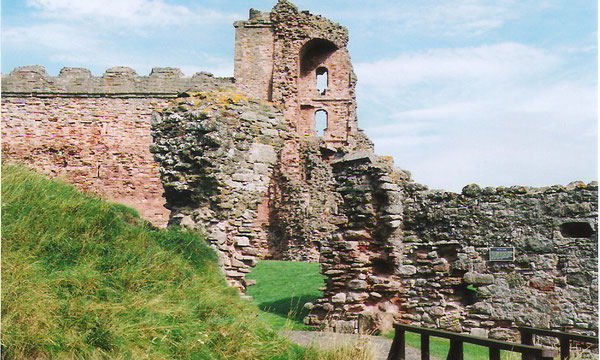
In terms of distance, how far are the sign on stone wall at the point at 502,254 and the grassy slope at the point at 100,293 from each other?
492cm

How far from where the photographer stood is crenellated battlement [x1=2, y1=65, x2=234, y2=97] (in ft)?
82.3

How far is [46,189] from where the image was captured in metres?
7.57

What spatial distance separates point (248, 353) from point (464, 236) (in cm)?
594

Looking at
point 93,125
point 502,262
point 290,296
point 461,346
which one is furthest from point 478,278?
point 93,125

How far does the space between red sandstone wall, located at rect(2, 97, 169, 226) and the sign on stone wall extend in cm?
1829

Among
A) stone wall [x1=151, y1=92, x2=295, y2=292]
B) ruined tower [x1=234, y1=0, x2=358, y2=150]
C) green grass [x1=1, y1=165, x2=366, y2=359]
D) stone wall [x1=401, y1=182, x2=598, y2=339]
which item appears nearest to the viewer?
green grass [x1=1, y1=165, x2=366, y2=359]

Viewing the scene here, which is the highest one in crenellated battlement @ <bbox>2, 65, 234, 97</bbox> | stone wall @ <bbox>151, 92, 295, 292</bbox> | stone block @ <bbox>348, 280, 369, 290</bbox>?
crenellated battlement @ <bbox>2, 65, 234, 97</bbox>

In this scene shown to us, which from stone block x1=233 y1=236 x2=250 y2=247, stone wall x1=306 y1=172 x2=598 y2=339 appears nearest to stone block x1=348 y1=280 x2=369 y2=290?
stone wall x1=306 y1=172 x2=598 y2=339

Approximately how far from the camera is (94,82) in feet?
83.9

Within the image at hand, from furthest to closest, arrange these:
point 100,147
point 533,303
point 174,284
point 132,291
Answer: point 100,147, point 533,303, point 174,284, point 132,291

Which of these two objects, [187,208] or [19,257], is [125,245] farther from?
[187,208]

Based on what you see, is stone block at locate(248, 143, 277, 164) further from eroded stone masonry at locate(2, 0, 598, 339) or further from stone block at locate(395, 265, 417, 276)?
stone block at locate(395, 265, 417, 276)

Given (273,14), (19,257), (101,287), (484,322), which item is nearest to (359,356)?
(101,287)

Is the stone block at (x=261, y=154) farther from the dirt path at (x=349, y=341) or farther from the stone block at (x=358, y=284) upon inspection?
the dirt path at (x=349, y=341)
